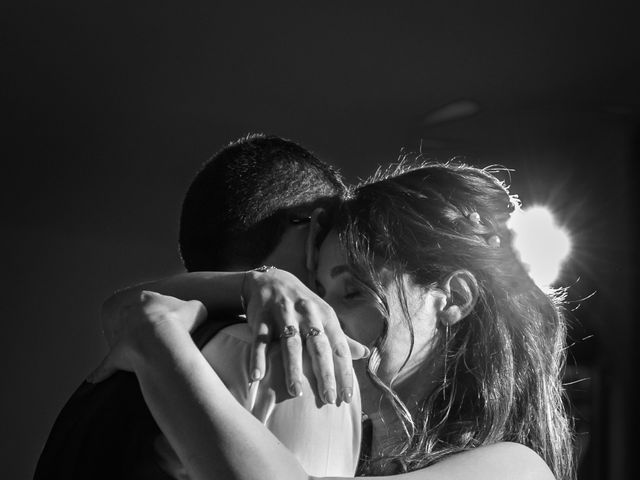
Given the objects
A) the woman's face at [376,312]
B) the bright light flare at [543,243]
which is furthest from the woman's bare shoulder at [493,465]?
the bright light flare at [543,243]

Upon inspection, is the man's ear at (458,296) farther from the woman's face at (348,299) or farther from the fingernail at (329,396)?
the fingernail at (329,396)

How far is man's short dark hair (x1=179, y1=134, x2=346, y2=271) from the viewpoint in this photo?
1475 mm

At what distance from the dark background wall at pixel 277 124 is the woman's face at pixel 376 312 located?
2449 millimetres

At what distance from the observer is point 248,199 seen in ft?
4.91

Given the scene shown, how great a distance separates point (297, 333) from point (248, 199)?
2.09 feet

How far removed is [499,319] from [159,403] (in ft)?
2.51

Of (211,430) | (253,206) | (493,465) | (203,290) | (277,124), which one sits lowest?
(493,465)

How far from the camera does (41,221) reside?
17.9ft

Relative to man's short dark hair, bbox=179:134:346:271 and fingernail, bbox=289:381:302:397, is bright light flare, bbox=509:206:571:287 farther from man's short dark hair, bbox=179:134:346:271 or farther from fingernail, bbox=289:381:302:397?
fingernail, bbox=289:381:302:397

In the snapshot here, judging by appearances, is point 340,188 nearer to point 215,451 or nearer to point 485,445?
point 485,445

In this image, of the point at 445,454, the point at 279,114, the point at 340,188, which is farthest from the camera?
the point at 279,114

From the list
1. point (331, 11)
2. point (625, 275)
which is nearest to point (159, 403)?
point (331, 11)

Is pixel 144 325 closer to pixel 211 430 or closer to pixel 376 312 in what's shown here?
pixel 211 430

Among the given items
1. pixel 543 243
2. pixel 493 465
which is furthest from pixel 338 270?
pixel 543 243
